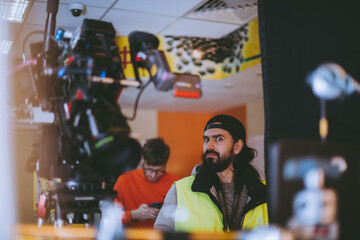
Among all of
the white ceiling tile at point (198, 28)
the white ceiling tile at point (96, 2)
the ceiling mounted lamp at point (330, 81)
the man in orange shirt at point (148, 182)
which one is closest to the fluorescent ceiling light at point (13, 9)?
the white ceiling tile at point (96, 2)

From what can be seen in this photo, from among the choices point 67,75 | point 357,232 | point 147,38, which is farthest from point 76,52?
point 357,232

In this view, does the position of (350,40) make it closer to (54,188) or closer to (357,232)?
(357,232)

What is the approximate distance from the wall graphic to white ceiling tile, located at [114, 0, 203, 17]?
668 millimetres

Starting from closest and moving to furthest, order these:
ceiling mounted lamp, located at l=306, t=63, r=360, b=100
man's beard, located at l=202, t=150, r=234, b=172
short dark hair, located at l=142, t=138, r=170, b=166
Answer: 1. ceiling mounted lamp, located at l=306, t=63, r=360, b=100
2. man's beard, located at l=202, t=150, r=234, b=172
3. short dark hair, located at l=142, t=138, r=170, b=166

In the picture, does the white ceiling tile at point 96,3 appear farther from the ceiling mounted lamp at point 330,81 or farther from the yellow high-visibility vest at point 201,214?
the ceiling mounted lamp at point 330,81

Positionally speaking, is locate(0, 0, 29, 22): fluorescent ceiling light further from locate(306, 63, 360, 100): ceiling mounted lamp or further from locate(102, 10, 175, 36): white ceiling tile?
locate(306, 63, 360, 100): ceiling mounted lamp

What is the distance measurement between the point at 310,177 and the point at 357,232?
0.24m

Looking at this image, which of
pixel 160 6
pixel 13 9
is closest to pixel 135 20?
pixel 160 6

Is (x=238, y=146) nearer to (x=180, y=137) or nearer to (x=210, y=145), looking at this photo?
(x=210, y=145)

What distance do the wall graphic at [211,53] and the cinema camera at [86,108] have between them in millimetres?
2552

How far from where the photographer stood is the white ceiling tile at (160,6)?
10.1ft

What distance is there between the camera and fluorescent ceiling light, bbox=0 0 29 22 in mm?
2977

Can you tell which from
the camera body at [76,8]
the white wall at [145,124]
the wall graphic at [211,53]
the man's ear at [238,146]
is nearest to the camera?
the man's ear at [238,146]

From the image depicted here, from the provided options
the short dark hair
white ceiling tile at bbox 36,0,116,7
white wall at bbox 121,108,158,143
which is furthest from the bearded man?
white wall at bbox 121,108,158,143
